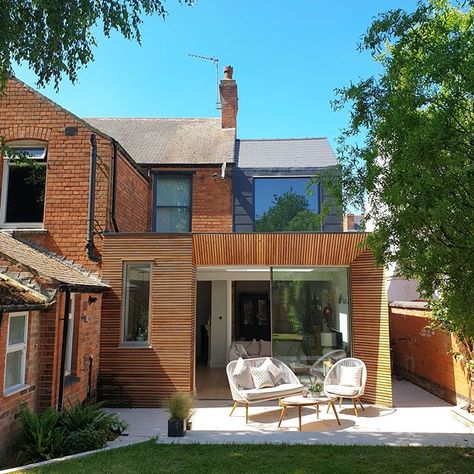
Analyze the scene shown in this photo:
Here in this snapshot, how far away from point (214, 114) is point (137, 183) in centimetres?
594

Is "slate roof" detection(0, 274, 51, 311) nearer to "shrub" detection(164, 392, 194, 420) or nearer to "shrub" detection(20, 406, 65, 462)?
"shrub" detection(20, 406, 65, 462)

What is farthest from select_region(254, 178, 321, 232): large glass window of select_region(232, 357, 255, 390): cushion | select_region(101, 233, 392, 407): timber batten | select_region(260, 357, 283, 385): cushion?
select_region(232, 357, 255, 390): cushion

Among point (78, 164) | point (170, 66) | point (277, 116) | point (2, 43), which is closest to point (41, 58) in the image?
point (2, 43)

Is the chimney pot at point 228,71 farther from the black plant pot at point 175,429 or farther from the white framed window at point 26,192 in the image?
the black plant pot at point 175,429

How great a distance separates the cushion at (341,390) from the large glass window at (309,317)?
4.43 feet

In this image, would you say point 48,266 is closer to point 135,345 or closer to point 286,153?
point 135,345

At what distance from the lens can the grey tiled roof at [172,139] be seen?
14047 mm

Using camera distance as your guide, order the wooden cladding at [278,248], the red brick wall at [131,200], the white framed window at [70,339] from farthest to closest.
Result: the red brick wall at [131,200] → the wooden cladding at [278,248] → the white framed window at [70,339]

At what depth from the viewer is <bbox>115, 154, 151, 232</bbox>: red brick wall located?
11141 mm

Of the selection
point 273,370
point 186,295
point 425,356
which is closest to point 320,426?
point 273,370

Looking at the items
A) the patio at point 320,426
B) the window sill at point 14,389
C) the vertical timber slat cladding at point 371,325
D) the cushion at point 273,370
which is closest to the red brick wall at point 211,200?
the vertical timber slat cladding at point 371,325

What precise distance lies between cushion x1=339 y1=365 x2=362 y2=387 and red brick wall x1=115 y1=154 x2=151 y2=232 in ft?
21.0

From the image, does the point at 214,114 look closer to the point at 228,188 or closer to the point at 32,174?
the point at 228,188

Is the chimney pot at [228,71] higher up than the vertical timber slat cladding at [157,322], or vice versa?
the chimney pot at [228,71]
